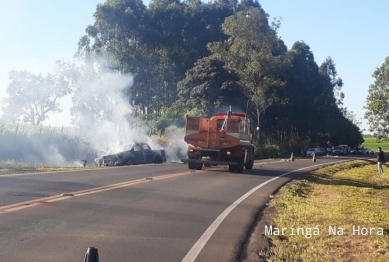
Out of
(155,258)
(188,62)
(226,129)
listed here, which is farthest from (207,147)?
(188,62)

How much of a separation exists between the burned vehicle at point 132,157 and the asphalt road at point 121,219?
12.6 m

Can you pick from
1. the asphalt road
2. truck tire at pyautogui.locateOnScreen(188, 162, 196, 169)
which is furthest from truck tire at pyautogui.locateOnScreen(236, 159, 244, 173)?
the asphalt road

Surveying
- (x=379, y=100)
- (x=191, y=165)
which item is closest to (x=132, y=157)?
(x=191, y=165)

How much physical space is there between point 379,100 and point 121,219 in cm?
3352

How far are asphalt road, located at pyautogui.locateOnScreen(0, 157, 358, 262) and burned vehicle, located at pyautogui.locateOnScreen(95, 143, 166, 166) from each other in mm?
12595

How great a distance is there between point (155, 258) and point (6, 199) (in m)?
5.58

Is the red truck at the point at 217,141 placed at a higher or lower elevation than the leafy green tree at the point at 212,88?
lower

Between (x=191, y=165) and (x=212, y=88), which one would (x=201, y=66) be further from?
(x=191, y=165)

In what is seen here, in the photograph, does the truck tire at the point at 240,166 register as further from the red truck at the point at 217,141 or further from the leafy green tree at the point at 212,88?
the leafy green tree at the point at 212,88

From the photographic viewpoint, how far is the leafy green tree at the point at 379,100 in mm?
39572

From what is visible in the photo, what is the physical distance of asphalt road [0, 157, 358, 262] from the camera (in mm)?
7464

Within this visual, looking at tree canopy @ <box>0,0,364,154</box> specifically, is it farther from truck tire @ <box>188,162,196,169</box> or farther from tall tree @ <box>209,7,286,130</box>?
truck tire @ <box>188,162,196,169</box>

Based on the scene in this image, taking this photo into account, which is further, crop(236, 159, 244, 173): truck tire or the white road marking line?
crop(236, 159, 244, 173): truck tire

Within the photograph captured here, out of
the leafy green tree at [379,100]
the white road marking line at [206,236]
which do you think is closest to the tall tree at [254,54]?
the leafy green tree at [379,100]
